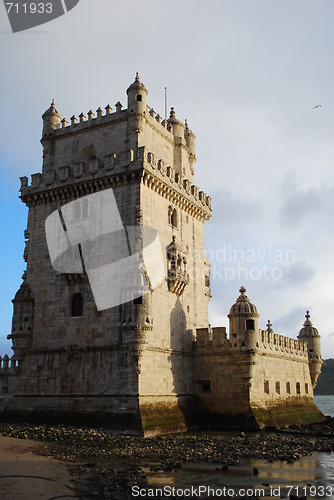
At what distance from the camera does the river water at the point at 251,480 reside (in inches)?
643

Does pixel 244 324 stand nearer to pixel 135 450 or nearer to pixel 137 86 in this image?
pixel 135 450

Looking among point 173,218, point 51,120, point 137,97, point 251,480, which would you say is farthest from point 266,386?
point 51,120

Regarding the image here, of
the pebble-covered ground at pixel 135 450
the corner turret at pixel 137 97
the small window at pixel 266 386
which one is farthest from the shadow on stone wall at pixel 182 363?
the corner turret at pixel 137 97

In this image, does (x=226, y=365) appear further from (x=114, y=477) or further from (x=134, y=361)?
(x=114, y=477)

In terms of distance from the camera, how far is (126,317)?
28.4 meters

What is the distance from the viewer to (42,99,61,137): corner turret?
36438mm

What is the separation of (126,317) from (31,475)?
39.6 feet

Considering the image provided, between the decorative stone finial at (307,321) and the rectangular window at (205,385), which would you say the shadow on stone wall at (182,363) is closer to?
the rectangular window at (205,385)

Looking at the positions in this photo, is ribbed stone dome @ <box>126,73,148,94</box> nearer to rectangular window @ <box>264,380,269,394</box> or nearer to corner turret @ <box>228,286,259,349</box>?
corner turret @ <box>228,286,259,349</box>

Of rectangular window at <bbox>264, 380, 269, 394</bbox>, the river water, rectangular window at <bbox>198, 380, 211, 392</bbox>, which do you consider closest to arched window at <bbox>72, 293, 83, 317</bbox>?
rectangular window at <bbox>198, 380, 211, 392</bbox>

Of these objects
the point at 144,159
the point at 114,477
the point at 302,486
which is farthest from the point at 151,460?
the point at 144,159

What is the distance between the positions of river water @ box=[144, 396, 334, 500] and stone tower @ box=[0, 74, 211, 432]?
7796 mm

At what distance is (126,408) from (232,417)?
7969 millimetres

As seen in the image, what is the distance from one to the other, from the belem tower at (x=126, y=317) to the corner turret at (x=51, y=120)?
0.08 meters
